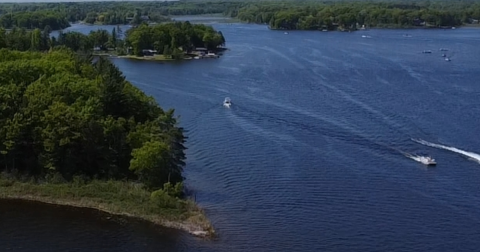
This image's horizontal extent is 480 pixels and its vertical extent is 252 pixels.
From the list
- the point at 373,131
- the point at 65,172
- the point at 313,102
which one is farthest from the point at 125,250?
the point at 313,102

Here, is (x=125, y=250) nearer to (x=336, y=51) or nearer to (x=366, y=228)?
(x=366, y=228)

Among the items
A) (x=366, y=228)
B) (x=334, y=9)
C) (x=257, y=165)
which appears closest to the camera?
(x=366, y=228)

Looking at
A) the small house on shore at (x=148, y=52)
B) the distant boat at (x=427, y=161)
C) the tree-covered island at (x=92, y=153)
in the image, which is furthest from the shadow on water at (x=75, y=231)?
the small house on shore at (x=148, y=52)

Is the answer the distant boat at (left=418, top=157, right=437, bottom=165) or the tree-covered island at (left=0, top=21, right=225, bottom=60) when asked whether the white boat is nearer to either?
the distant boat at (left=418, top=157, right=437, bottom=165)

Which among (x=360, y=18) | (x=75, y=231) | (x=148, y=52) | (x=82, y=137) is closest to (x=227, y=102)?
(x=82, y=137)

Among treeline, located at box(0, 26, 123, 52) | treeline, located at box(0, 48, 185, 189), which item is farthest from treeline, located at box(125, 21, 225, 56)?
treeline, located at box(0, 48, 185, 189)

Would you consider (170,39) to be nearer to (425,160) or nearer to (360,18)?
(425,160)
